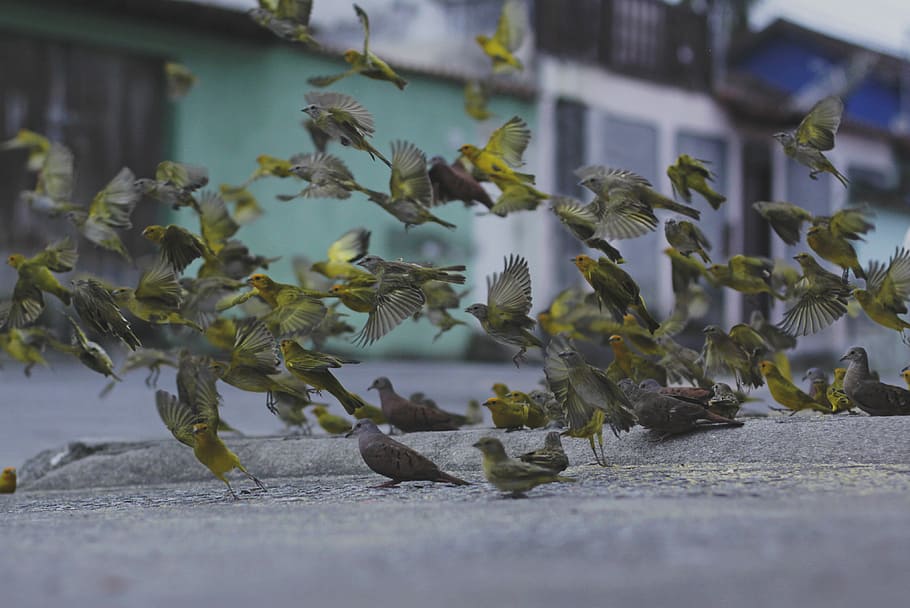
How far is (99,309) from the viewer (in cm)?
452

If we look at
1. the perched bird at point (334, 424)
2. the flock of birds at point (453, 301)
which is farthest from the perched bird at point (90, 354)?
the perched bird at point (334, 424)

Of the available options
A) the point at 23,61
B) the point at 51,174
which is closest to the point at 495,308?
the point at 51,174

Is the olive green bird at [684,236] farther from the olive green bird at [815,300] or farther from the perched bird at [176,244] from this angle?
the perched bird at [176,244]

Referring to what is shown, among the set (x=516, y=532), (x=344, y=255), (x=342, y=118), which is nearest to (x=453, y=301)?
(x=344, y=255)

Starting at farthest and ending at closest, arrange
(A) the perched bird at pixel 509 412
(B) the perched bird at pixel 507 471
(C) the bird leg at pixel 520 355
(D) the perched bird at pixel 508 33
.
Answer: (D) the perched bird at pixel 508 33 → (A) the perched bird at pixel 509 412 → (C) the bird leg at pixel 520 355 → (B) the perched bird at pixel 507 471

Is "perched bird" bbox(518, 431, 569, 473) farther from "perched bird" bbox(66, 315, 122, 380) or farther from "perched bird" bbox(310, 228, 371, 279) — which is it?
"perched bird" bbox(66, 315, 122, 380)

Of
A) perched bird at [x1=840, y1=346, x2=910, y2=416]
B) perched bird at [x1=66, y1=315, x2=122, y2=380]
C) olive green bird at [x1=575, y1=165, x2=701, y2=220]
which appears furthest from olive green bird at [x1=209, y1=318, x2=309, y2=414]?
perched bird at [x1=840, y1=346, x2=910, y2=416]

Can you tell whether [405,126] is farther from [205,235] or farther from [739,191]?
[205,235]

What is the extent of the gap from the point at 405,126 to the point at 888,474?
1170cm

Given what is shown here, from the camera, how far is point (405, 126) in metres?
15.0

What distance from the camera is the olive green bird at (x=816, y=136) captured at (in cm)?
459

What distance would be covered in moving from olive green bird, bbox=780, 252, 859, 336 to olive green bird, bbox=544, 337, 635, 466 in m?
0.84

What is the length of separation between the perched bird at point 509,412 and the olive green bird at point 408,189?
668 mm

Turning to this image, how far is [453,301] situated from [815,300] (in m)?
1.44
